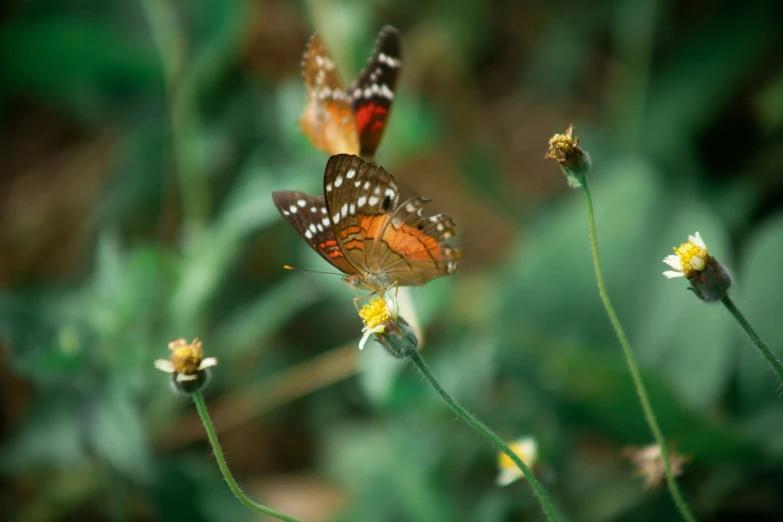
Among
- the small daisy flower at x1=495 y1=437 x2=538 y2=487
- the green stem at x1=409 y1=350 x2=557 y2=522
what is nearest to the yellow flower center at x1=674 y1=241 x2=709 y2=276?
the green stem at x1=409 y1=350 x2=557 y2=522

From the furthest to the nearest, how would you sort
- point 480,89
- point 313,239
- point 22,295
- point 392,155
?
point 480,89 < point 392,155 < point 22,295 < point 313,239

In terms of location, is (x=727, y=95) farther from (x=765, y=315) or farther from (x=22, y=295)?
(x=22, y=295)

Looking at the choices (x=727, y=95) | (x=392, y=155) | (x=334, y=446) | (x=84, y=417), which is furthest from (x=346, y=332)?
(x=727, y=95)

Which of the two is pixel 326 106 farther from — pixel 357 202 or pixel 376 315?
pixel 376 315

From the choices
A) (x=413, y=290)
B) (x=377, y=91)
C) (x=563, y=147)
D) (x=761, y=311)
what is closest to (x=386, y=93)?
(x=377, y=91)

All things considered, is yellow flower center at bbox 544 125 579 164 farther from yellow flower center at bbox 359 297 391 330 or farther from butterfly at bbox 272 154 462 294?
yellow flower center at bbox 359 297 391 330

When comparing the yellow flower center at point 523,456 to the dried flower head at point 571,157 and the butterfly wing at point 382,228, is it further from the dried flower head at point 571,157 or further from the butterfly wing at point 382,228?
the dried flower head at point 571,157

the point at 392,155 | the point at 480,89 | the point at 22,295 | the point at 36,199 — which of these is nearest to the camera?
the point at 22,295
